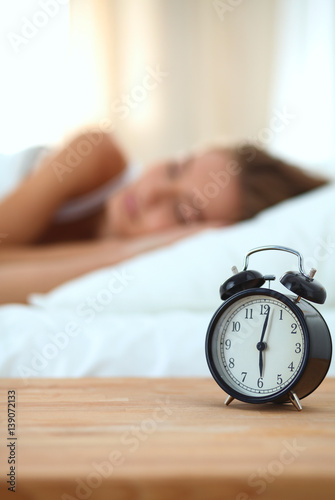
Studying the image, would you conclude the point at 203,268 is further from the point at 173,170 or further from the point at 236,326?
the point at 173,170

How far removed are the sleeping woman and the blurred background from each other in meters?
1.29

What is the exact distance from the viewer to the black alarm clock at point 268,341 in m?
0.62

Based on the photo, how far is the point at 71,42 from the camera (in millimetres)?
3654

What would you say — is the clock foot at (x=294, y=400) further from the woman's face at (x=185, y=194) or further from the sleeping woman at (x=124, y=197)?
the woman's face at (x=185, y=194)

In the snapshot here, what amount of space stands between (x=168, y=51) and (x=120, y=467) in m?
3.56

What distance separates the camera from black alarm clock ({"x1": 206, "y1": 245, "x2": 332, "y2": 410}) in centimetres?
62

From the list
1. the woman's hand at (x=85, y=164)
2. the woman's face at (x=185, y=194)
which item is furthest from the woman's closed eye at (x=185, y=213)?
the woman's hand at (x=85, y=164)

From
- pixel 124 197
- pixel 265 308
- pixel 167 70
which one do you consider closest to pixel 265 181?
pixel 124 197

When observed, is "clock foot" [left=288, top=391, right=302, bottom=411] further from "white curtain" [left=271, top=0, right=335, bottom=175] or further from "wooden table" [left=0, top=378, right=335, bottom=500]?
"white curtain" [left=271, top=0, right=335, bottom=175]

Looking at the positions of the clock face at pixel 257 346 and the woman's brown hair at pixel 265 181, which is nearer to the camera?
the clock face at pixel 257 346

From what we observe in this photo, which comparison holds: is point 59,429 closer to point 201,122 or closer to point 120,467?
point 120,467

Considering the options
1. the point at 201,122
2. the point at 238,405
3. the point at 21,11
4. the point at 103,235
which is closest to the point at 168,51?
the point at 201,122

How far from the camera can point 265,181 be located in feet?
6.66

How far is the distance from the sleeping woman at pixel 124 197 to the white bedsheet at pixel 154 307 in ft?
1.60
